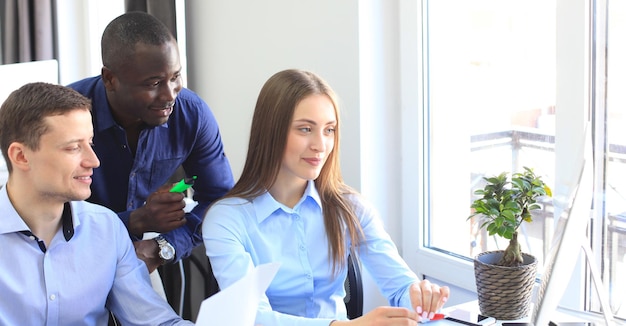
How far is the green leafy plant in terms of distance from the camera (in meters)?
1.92

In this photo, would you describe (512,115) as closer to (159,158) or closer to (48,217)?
(159,158)

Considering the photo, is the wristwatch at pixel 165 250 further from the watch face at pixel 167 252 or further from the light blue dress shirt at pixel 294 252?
the light blue dress shirt at pixel 294 252

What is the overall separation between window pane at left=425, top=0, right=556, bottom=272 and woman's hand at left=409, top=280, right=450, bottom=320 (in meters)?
0.62

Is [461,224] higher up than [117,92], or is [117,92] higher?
[117,92]

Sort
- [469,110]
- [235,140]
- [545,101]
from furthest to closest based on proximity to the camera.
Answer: [235,140] < [469,110] < [545,101]

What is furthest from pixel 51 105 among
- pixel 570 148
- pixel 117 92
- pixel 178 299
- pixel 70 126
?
pixel 570 148

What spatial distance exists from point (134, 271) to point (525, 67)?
1214mm

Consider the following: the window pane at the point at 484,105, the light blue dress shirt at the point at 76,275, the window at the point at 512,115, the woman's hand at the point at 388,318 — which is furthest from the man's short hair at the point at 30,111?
the window pane at the point at 484,105

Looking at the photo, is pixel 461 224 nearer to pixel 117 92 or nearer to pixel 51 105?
pixel 117 92

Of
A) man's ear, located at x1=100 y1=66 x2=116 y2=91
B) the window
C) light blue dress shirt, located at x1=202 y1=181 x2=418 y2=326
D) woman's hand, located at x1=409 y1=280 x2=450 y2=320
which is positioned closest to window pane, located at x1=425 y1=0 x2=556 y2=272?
the window

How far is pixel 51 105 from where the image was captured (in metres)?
1.73

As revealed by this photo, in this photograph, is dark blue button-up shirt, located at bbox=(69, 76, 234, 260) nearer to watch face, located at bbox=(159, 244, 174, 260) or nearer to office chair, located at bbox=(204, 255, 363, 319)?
watch face, located at bbox=(159, 244, 174, 260)

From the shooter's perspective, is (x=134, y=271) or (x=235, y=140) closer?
(x=134, y=271)

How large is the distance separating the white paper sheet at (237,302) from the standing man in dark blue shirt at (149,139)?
0.74m
